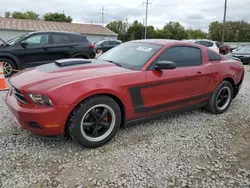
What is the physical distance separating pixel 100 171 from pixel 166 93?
165 centimetres

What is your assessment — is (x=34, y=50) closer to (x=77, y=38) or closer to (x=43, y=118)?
→ (x=77, y=38)

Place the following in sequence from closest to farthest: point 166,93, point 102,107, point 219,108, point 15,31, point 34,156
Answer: point 34,156 → point 102,107 → point 166,93 → point 219,108 → point 15,31

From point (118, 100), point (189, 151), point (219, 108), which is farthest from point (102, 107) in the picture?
point (219, 108)

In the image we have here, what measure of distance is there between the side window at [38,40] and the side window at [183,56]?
17.2ft

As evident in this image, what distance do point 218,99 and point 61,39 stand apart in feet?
18.7

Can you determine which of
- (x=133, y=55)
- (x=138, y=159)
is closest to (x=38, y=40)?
(x=133, y=55)

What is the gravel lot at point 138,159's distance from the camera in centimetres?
242

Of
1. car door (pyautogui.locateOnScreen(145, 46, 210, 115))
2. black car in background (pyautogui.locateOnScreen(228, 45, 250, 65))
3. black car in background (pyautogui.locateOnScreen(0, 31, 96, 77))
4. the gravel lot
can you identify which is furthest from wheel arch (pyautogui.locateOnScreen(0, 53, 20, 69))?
black car in background (pyautogui.locateOnScreen(228, 45, 250, 65))

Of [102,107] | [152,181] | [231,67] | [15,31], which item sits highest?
[15,31]

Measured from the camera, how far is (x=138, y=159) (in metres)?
2.81

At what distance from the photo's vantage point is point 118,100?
10.2 ft

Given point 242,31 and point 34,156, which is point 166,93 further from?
point 242,31

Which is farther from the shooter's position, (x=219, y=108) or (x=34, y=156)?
(x=219, y=108)

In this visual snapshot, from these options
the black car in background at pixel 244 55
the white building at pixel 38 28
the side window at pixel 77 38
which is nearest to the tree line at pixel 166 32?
the white building at pixel 38 28
